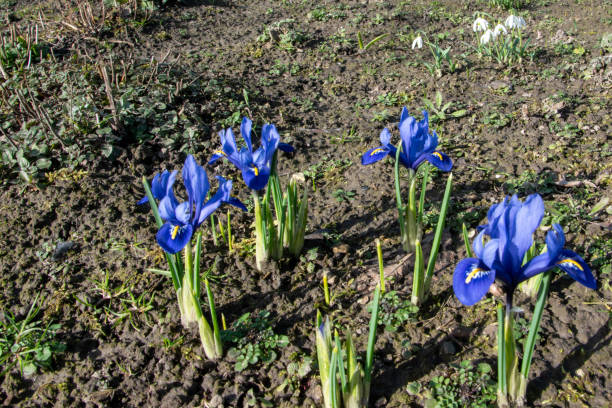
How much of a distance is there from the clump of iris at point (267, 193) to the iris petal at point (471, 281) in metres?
1.07

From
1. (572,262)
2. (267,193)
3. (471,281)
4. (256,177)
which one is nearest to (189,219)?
(256,177)

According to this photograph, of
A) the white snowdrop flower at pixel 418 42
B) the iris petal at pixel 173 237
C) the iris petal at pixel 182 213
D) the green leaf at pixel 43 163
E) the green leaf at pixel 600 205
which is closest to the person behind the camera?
the iris petal at pixel 173 237

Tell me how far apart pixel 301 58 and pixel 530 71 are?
2451 mm

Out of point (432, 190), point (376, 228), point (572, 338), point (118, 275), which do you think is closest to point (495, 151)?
point (432, 190)

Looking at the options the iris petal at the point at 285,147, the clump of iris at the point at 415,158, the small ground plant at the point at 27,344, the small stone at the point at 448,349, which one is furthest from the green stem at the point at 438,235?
the small ground plant at the point at 27,344

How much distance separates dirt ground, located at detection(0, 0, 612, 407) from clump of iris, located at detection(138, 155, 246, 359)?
1.03ft

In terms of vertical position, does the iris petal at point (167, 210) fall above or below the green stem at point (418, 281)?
above

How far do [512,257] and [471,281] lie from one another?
0.19 metres

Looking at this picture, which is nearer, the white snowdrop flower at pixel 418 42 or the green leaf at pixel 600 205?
the green leaf at pixel 600 205

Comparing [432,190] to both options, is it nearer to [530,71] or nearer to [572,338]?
[572,338]

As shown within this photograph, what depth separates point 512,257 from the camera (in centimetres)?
173

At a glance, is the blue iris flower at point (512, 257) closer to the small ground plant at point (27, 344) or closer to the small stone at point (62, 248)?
the small ground plant at point (27, 344)

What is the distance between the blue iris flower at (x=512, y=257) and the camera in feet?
5.44

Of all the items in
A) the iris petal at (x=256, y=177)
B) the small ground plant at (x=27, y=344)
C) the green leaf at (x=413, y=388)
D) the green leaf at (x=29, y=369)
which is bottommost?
the green leaf at (x=413, y=388)
